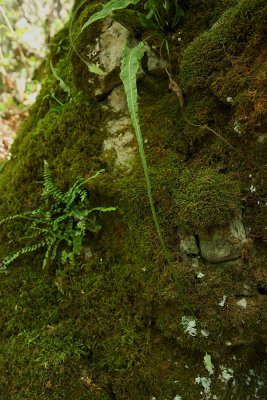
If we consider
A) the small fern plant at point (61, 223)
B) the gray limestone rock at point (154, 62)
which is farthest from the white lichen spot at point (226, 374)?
the gray limestone rock at point (154, 62)

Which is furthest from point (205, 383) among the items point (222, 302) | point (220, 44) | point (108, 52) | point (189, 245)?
point (108, 52)

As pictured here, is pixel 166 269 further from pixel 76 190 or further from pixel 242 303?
pixel 76 190

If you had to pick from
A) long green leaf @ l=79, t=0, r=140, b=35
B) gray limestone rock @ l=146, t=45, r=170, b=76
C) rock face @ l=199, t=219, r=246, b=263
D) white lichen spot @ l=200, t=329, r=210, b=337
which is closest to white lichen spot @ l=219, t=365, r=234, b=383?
white lichen spot @ l=200, t=329, r=210, b=337

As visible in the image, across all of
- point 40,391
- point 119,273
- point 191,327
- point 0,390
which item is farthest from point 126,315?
point 0,390

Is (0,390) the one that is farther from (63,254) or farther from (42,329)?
(63,254)

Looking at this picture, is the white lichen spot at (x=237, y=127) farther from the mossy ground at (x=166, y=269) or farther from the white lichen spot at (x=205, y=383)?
the white lichen spot at (x=205, y=383)
